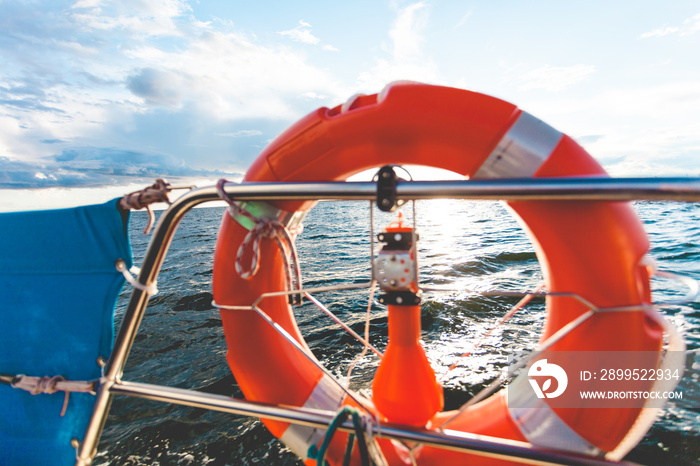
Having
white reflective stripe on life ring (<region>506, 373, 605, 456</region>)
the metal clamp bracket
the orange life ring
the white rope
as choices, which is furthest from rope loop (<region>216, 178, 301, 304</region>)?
white reflective stripe on life ring (<region>506, 373, 605, 456</region>)

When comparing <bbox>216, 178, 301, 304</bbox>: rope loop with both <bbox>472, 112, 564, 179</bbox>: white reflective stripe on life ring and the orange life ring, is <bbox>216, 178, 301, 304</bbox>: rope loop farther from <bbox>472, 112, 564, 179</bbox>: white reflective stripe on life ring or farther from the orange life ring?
<bbox>472, 112, 564, 179</bbox>: white reflective stripe on life ring

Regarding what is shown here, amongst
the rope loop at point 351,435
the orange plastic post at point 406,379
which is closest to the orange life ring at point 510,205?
the orange plastic post at point 406,379

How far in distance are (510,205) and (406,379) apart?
0.70 m

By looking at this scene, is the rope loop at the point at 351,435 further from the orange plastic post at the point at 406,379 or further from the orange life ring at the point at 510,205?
the orange life ring at the point at 510,205

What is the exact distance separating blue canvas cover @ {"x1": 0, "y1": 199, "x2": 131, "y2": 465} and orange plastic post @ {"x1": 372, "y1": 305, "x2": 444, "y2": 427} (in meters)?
0.92

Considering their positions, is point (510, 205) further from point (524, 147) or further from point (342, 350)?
point (342, 350)

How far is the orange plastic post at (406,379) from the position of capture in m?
1.15

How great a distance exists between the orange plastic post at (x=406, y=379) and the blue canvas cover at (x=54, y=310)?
92cm

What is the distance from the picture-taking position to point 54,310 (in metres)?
1.16

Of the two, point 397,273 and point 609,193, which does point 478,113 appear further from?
point 397,273

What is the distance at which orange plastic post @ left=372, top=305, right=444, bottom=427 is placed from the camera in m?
1.15

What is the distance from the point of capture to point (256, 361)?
1312mm

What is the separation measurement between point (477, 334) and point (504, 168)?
2.49 metres

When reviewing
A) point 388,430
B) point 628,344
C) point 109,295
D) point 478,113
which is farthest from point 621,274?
point 109,295
